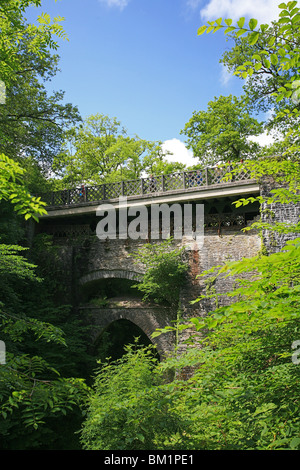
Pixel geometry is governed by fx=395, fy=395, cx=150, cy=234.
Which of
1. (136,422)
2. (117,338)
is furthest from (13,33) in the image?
(117,338)

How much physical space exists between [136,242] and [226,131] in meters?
7.61

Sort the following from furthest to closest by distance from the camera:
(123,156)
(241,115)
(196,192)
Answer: (123,156), (241,115), (196,192)

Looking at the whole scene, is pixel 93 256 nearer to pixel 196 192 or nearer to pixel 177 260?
pixel 177 260

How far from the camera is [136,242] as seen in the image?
14.3 meters

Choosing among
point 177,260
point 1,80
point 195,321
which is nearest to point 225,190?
point 177,260

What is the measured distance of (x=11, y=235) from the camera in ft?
41.9

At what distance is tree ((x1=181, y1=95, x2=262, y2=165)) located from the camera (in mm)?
18516

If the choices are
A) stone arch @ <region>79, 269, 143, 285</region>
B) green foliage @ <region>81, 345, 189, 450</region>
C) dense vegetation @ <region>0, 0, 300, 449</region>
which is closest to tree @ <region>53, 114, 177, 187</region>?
dense vegetation @ <region>0, 0, 300, 449</region>

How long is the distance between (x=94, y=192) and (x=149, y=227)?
265 centimetres

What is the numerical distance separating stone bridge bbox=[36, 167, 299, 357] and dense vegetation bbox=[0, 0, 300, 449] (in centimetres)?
53

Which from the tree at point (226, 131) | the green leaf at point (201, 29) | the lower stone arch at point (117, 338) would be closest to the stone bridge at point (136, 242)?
the lower stone arch at point (117, 338)

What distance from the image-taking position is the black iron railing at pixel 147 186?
13.1 metres

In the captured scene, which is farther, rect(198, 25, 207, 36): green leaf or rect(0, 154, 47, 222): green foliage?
rect(0, 154, 47, 222): green foliage

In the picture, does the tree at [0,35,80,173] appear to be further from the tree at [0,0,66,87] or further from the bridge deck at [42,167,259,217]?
the tree at [0,0,66,87]
